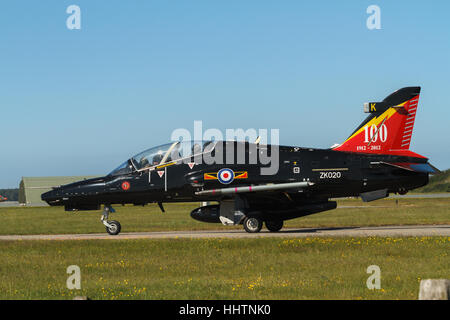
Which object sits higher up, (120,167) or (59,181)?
(120,167)

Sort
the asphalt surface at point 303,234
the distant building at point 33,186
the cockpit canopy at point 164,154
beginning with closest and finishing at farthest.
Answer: the asphalt surface at point 303,234
the cockpit canopy at point 164,154
the distant building at point 33,186

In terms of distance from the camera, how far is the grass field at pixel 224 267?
12.4 meters

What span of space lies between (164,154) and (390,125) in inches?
382

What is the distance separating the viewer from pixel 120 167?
27125mm

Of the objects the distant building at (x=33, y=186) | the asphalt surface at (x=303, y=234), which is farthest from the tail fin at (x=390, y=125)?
the distant building at (x=33, y=186)

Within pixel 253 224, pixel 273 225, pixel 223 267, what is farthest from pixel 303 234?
pixel 223 267

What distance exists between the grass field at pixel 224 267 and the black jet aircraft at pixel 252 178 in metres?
4.23

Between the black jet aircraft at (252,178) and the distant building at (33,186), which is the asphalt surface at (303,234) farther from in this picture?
the distant building at (33,186)

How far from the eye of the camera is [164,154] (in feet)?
86.6

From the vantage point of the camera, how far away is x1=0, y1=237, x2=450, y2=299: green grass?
12406 mm

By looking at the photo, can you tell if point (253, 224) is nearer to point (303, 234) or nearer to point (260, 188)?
point (260, 188)
